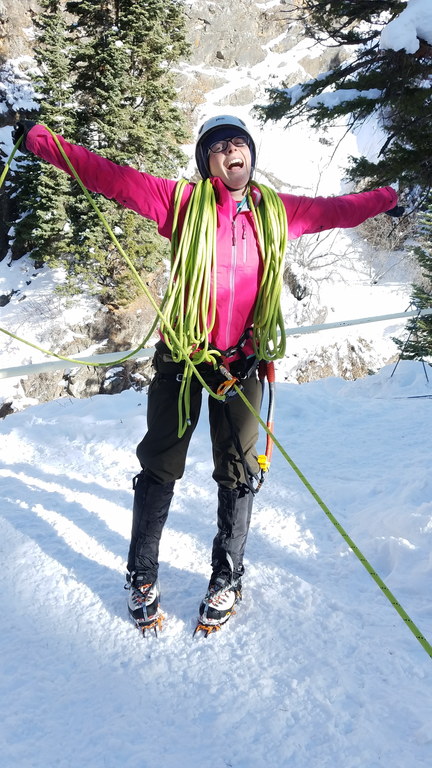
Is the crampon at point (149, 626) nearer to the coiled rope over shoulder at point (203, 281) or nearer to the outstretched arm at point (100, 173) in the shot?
the coiled rope over shoulder at point (203, 281)

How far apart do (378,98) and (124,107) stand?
37.3 feet

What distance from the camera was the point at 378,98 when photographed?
17.6ft

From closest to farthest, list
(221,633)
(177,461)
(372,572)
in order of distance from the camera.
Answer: (372,572)
(221,633)
(177,461)

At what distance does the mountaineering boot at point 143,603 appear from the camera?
1.89 metres

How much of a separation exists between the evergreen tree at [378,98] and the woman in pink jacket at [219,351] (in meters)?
3.97

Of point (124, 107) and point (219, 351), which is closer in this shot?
point (219, 351)

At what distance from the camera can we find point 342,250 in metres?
22.9

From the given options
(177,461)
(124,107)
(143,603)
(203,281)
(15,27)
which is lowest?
(143,603)

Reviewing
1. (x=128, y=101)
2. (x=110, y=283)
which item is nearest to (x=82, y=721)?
(x=110, y=283)

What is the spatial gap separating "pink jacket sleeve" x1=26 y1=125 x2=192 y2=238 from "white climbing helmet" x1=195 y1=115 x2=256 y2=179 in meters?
0.27

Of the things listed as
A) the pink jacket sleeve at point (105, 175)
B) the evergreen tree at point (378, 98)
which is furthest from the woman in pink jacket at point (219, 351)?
the evergreen tree at point (378, 98)

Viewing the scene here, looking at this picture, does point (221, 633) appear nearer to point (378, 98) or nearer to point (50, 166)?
point (378, 98)

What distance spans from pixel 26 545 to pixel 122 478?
956 mm

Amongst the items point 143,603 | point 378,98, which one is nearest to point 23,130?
point 143,603
